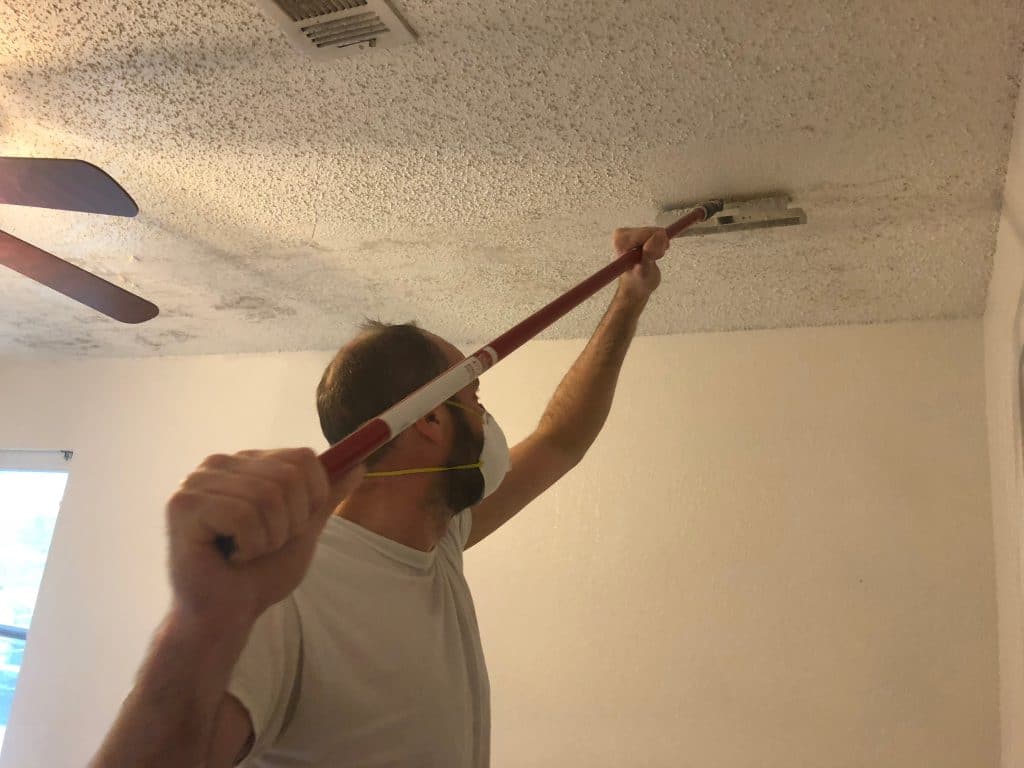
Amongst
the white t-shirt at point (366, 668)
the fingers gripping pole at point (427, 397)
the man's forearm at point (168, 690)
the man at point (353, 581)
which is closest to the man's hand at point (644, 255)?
the man at point (353, 581)

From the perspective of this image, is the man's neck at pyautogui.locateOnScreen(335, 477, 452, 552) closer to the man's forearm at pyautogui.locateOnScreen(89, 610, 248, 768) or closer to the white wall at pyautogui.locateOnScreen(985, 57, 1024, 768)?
the man's forearm at pyautogui.locateOnScreen(89, 610, 248, 768)

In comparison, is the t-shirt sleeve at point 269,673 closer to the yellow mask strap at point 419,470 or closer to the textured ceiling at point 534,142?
the yellow mask strap at point 419,470

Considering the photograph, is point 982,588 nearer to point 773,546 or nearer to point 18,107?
point 773,546

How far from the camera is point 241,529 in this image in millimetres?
507

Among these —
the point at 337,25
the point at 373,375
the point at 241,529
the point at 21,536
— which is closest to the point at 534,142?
the point at 337,25

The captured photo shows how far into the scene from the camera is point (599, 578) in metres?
2.14

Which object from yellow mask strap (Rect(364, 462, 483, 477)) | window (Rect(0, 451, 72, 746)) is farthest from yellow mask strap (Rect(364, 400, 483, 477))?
window (Rect(0, 451, 72, 746))

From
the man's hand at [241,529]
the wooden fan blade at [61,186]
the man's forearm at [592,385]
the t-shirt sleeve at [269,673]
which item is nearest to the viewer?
the man's hand at [241,529]

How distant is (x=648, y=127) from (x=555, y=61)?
22 cm

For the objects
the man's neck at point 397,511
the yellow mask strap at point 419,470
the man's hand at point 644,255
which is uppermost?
the man's hand at point 644,255

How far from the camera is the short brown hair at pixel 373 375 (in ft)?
3.76

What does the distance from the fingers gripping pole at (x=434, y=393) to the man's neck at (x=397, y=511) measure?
1.00 ft

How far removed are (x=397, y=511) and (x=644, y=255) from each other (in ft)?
1.84

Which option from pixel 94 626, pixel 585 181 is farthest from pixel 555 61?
pixel 94 626
